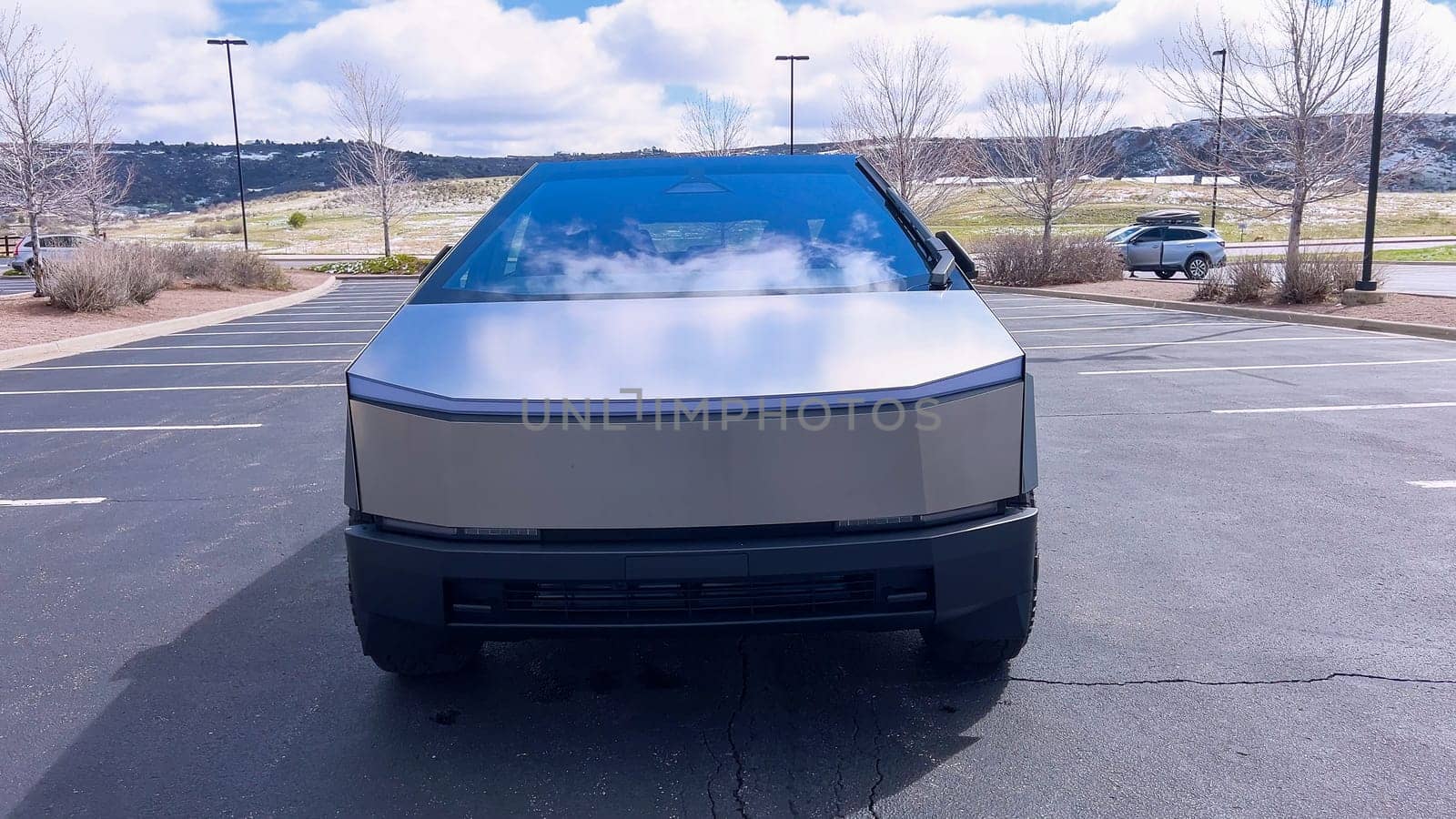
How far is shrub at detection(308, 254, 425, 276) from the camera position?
34500 mm

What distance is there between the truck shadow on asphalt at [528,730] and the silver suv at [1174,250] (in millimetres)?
26596

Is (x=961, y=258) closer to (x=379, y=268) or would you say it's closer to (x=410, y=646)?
(x=410, y=646)

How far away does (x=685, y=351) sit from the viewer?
2645mm

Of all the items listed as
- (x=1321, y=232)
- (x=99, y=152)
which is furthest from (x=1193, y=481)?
(x=1321, y=232)

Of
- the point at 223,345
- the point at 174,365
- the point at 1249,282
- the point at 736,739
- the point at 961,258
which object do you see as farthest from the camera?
the point at 1249,282

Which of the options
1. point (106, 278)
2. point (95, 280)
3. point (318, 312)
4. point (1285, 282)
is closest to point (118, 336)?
point (95, 280)

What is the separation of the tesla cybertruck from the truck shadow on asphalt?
0.30 m

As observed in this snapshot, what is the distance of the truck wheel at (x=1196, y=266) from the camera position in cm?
2706

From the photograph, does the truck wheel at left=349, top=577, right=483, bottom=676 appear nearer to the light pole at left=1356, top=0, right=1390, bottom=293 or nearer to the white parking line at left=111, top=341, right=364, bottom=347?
the white parking line at left=111, top=341, right=364, bottom=347

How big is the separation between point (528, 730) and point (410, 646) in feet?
1.46

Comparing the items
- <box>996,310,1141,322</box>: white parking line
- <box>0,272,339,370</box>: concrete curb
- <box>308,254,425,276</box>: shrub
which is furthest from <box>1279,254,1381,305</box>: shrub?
<box>308,254,425,276</box>: shrub

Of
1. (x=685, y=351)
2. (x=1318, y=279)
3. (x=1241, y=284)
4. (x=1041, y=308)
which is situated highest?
(x=685, y=351)

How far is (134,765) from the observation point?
2824mm

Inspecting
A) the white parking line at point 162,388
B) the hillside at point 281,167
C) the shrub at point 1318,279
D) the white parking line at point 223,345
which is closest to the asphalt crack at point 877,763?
the white parking line at point 162,388
